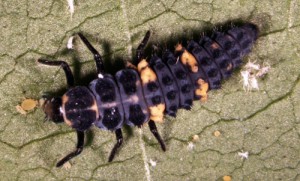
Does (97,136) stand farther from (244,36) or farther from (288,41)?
(288,41)

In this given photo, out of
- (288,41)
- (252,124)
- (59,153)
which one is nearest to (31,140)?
(59,153)

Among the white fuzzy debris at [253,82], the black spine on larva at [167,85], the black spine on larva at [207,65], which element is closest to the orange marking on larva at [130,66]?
the black spine on larva at [167,85]

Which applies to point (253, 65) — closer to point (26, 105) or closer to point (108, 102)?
point (108, 102)

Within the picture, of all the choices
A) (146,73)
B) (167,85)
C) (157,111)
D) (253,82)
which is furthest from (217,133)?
(146,73)

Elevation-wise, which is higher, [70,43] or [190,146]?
[70,43]

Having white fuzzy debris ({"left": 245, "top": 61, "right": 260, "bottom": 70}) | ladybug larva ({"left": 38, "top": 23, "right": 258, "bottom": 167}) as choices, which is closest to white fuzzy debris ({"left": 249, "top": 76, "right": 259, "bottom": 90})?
white fuzzy debris ({"left": 245, "top": 61, "right": 260, "bottom": 70})

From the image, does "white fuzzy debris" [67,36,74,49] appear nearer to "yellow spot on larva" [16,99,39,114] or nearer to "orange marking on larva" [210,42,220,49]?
"yellow spot on larva" [16,99,39,114]
